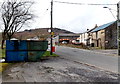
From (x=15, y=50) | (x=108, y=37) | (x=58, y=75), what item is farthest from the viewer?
(x=108, y=37)

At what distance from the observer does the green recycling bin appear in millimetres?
12776

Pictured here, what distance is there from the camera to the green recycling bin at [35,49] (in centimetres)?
1278

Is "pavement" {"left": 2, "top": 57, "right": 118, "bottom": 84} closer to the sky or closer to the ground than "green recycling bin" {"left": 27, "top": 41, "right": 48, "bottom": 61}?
closer to the ground

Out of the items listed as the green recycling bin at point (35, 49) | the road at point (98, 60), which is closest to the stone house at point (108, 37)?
the road at point (98, 60)

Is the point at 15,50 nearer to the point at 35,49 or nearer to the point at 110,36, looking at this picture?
the point at 35,49

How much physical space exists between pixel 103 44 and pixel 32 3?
23.8 meters

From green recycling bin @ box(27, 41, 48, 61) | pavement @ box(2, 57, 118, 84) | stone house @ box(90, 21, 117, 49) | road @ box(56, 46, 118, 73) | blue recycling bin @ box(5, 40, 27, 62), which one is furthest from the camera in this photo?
stone house @ box(90, 21, 117, 49)

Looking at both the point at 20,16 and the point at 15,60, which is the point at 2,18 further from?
the point at 15,60

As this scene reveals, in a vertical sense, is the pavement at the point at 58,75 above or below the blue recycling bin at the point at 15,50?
below

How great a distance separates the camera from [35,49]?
42.5 ft

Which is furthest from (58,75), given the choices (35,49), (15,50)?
(15,50)

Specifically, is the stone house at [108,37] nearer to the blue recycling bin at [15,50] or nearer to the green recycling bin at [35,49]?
the green recycling bin at [35,49]

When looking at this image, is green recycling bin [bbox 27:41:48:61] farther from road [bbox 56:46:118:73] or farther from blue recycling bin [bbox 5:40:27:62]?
road [bbox 56:46:118:73]

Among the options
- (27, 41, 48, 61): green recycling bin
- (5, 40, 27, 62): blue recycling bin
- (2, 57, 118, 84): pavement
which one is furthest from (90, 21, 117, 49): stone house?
(2, 57, 118, 84): pavement
